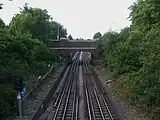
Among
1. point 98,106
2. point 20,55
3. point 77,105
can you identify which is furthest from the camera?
point 20,55

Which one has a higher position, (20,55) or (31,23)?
(31,23)

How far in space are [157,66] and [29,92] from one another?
1142 cm

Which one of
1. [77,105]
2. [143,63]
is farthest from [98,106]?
[143,63]

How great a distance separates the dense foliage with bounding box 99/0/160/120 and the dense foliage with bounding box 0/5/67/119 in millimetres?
7727

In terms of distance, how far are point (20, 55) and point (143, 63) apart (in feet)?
48.8

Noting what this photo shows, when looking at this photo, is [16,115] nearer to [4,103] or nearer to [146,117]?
[4,103]

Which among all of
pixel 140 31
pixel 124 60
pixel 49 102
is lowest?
pixel 49 102

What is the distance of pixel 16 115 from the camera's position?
23.3 meters

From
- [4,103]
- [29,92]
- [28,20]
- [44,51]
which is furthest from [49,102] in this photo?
[28,20]

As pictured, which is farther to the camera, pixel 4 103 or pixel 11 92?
pixel 11 92

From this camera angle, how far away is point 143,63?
1064 inches

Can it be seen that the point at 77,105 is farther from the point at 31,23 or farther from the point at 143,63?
the point at 31,23

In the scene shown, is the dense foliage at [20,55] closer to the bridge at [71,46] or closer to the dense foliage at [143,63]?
the dense foliage at [143,63]

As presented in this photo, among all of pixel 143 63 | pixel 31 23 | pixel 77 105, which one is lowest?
pixel 77 105
